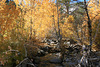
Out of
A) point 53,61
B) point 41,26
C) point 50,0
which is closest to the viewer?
point 53,61

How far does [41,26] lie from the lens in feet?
31.3

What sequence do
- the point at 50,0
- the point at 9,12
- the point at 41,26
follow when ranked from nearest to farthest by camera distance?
the point at 9,12 → the point at 50,0 → the point at 41,26

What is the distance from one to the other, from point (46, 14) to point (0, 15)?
13.0 ft

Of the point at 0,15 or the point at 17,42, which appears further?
the point at 17,42

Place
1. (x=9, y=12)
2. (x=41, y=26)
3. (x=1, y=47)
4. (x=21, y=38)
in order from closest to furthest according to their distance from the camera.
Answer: (x=1, y=47)
(x=9, y=12)
(x=21, y=38)
(x=41, y=26)

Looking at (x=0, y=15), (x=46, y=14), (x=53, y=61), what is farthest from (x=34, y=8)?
(x=53, y=61)

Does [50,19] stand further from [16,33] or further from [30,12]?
[16,33]

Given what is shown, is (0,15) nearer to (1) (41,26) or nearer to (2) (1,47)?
(2) (1,47)

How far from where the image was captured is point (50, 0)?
7508mm

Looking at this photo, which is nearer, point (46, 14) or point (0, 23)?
point (0, 23)

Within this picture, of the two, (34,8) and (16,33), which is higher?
(34,8)

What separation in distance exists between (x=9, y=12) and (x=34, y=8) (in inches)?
72.5

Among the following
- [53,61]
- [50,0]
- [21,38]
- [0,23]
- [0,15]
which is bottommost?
[53,61]

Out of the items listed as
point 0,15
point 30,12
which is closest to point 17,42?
point 0,15
